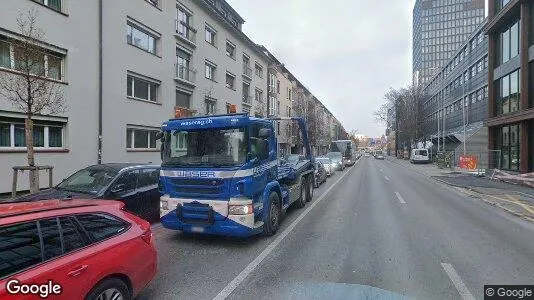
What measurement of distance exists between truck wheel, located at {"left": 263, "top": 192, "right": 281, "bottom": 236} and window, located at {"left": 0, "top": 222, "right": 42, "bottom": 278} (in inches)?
184

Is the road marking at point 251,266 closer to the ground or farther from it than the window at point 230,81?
closer to the ground

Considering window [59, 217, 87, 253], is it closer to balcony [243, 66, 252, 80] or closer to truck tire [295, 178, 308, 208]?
truck tire [295, 178, 308, 208]

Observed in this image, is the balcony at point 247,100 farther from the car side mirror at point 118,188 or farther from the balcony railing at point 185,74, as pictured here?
the car side mirror at point 118,188

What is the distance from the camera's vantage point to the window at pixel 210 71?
27.4 meters

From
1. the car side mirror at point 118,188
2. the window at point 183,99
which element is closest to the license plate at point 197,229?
the car side mirror at point 118,188

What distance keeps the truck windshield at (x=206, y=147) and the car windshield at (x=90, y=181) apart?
165 centimetres

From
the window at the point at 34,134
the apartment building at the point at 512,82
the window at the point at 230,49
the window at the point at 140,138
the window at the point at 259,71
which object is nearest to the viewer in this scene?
the window at the point at 34,134

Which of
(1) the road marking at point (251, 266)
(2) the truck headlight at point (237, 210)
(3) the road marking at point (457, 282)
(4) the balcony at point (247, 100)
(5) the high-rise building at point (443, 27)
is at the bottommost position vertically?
(1) the road marking at point (251, 266)

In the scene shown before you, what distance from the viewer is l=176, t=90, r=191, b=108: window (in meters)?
23.1

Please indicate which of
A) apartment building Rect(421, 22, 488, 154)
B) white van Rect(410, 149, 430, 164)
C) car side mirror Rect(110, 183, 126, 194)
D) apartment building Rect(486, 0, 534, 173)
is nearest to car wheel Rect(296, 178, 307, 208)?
car side mirror Rect(110, 183, 126, 194)

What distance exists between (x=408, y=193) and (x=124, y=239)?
13819mm

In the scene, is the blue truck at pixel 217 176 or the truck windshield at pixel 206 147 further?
the truck windshield at pixel 206 147
